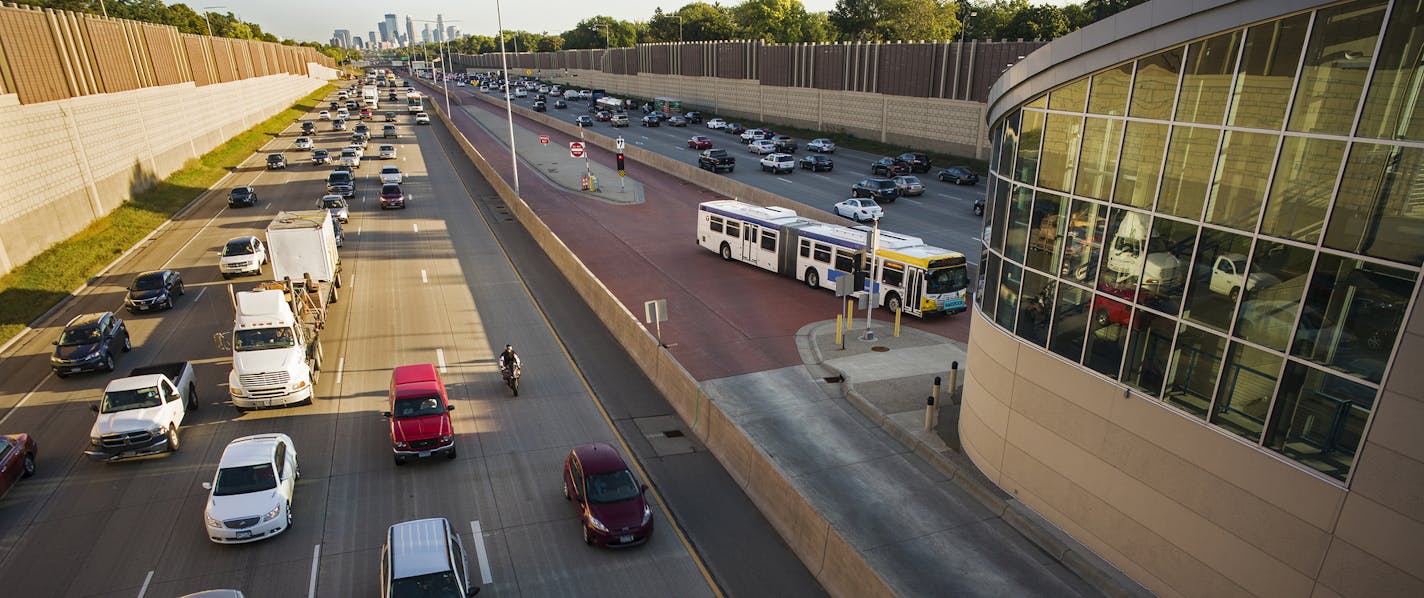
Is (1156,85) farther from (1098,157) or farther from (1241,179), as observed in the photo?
(1241,179)

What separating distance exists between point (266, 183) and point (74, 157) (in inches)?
703

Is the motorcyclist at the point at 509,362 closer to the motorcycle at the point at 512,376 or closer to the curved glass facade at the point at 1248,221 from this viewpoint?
the motorcycle at the point at 512,376

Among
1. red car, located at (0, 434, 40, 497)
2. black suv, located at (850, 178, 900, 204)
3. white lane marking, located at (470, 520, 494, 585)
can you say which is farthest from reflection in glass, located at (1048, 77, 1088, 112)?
black suv, located at (850, 178, 900, 204)

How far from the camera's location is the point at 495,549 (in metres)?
13.8

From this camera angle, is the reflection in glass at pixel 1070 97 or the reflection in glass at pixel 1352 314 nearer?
the reflection in glass at pixel 1352 314

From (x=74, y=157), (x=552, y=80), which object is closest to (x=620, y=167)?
(x=74, y=157)

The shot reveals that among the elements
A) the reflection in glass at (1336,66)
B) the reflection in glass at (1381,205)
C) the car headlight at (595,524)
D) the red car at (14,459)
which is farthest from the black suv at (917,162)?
the red car at (14,459)

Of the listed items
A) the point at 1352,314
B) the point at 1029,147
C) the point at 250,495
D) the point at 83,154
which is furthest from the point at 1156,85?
the point at 83,154

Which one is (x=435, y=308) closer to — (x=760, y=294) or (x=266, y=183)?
(x=760, y=294)

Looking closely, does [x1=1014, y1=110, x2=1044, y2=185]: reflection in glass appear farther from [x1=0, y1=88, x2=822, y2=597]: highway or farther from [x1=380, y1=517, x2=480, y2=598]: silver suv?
[x1=380, y1=517, x2=480, y2=598]: silver suv

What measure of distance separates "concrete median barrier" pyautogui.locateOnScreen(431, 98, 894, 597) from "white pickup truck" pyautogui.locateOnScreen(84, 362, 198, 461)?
40.3 ft

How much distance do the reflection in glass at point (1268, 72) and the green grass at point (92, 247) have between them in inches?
1419

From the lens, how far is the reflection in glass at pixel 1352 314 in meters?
8.96

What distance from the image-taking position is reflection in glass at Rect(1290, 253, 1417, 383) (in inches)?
353
